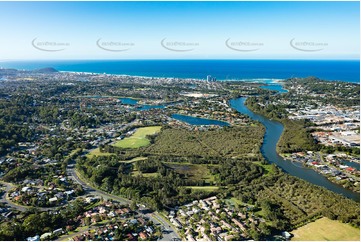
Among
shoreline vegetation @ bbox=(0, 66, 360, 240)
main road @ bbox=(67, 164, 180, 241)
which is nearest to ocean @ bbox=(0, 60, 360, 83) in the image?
shoreline vegetation @ bbox=(0, 66, 360, 240)

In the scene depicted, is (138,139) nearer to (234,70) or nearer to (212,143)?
(212,143)

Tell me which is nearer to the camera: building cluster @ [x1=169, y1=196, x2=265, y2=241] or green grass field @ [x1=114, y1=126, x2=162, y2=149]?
building cluster @ [x1=169, y1=196, x2=265, y2=241]

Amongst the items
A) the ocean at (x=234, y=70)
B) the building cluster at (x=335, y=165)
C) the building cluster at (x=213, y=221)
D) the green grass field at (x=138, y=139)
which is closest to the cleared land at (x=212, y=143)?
the green grass field at (x=138, y=139)

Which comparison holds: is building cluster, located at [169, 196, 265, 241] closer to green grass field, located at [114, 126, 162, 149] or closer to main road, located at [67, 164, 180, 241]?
main road, located at [67, 164, 180, 241]

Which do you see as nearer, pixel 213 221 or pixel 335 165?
pixel 213 221

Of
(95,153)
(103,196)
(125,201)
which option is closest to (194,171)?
(125,201)

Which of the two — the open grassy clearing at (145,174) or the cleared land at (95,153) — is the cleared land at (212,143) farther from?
the open grassy clearing at (145,174)
